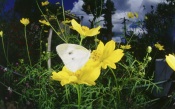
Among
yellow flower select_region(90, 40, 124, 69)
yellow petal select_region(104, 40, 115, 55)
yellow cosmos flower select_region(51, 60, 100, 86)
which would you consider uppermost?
yellow petal select_region(104, 40, 115, 55)

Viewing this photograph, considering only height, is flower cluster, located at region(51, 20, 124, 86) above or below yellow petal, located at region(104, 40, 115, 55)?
below

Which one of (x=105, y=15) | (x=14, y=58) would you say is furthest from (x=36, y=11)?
(x=105, y=15)

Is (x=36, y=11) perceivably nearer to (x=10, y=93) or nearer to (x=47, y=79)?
(x=10, y=93)

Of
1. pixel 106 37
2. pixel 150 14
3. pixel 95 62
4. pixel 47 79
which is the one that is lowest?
pixel 95 62
